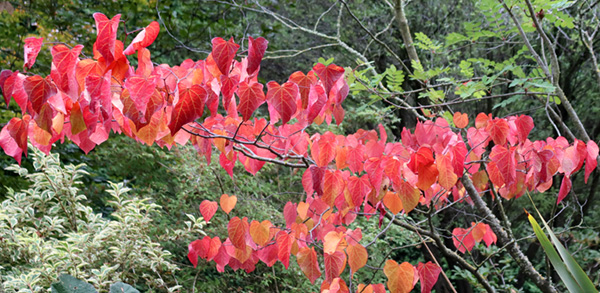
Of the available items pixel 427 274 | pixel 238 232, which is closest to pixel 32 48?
pixel 238 232

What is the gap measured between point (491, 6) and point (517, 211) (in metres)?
4.22

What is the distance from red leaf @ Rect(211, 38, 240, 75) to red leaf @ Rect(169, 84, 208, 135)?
10cm

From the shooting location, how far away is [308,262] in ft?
5.09

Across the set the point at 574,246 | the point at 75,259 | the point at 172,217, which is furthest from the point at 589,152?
the point at 574,246

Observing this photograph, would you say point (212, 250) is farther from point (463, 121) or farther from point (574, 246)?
point (574, 246)

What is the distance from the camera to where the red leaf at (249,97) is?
120cm

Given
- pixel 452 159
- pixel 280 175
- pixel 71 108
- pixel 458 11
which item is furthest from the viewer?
pixel 458 11

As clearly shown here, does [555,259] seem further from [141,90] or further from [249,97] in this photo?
[141,90]

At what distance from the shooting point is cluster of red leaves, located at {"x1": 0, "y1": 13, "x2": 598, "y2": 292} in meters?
1.07

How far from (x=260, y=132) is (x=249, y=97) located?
31cm

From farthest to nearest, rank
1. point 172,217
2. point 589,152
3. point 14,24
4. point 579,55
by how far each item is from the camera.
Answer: point 579,55
point 14,24
point 172,217
point 589,152

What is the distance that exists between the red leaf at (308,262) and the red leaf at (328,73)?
62 centimetres

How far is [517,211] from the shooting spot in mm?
5344

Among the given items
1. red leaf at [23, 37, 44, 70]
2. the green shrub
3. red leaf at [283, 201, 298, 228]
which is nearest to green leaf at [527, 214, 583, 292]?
red leaf at [283, 201, 298, 228]
